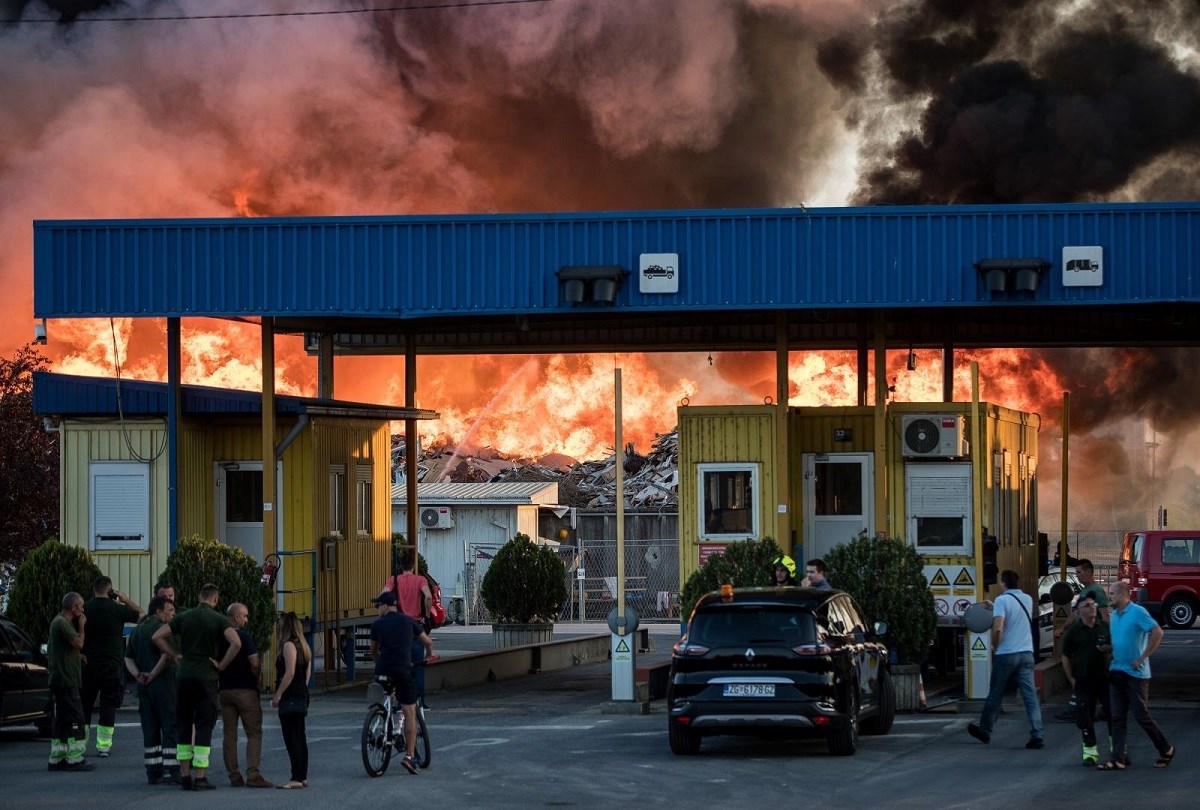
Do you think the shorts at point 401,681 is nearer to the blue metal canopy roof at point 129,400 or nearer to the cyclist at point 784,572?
the cyclist at point 784,572

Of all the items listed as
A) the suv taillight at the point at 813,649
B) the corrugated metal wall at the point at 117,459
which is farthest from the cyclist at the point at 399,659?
the corrugated metal wall at the point at 117,459

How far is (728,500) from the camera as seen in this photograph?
25.7 meters

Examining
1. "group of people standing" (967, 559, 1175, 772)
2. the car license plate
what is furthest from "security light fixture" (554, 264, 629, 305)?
the car license plate

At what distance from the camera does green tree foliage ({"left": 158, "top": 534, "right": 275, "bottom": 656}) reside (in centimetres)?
2394

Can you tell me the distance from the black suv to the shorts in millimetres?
2512

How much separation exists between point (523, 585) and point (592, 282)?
11.6 m

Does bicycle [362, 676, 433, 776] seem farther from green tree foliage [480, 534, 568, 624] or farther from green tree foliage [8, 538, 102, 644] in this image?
green tree foliage [480, 534, 568, 624]

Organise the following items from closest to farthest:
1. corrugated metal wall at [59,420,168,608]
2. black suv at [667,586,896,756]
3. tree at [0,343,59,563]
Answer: black suv at [667,586,896,756], corrugated metal wall at [59,420,168,608], tree at [0,343,59,563]

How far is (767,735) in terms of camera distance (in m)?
17.8

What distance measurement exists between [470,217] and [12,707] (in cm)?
884

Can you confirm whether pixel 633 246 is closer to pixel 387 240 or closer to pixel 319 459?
pixel 387 240

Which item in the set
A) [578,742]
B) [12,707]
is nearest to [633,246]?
[578,742]

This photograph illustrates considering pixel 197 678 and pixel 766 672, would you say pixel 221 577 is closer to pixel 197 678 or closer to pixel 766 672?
pixel 197 678

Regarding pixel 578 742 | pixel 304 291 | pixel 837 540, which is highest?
pixel 304 291
